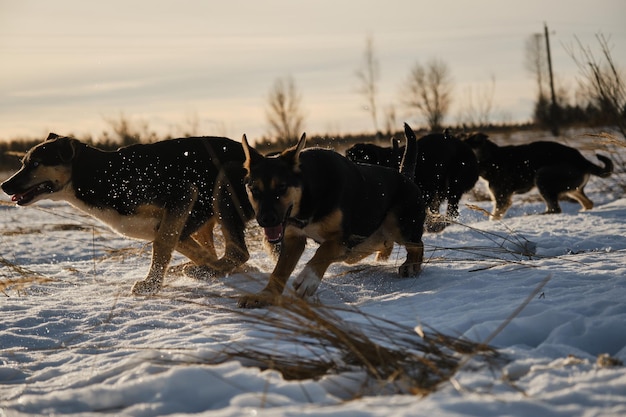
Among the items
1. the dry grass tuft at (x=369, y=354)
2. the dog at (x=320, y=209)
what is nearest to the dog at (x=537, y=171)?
the dog at (x=320, y=209)

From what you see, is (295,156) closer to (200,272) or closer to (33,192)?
(200,272)

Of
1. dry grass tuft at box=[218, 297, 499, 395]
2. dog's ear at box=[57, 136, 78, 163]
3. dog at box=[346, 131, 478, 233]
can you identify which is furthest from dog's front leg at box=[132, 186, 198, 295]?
dog at box=[346, 131, 478, 233]

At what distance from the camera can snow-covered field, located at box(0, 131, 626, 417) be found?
9.21 feet

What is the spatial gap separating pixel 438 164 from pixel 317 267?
615 centimetres

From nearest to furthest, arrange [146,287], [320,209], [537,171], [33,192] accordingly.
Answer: [320,209]
[146,287]
[33,192]
[537,171]

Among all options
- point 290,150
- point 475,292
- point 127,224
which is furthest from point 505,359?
point 127,224

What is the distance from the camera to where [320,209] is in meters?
5.29

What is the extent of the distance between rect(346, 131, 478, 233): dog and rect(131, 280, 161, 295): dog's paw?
15.6ft

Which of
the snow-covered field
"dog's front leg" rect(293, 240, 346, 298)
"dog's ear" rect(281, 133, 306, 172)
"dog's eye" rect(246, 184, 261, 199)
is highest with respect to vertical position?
"dog's ear" rect(281, 133, 306, 172)

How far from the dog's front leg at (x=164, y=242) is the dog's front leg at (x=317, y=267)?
5.74 ft

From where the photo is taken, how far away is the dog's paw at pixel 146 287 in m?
6.20

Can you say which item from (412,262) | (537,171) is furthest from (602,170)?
(412,262)

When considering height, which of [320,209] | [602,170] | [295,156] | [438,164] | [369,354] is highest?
[295,156]

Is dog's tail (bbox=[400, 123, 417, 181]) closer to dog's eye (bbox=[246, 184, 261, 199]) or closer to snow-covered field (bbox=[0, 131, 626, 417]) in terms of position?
snow-covered field (bbox=[0, 131, 626, 417])
